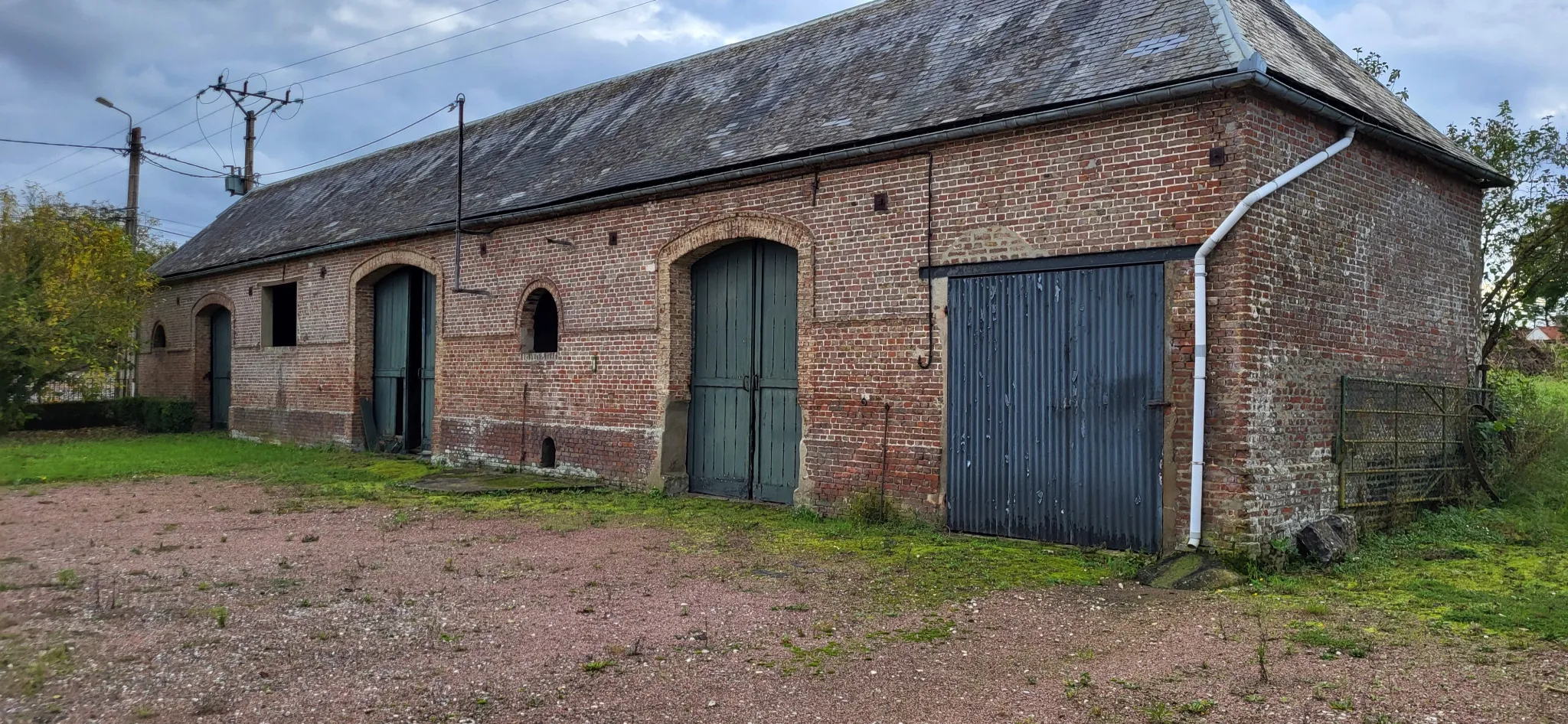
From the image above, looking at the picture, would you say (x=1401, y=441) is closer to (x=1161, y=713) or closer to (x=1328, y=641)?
(x=1328, y=641)

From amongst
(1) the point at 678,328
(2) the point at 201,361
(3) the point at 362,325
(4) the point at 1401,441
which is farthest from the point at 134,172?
(4) the point at 1401,441

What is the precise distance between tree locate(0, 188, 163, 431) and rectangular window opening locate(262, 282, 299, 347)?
8.85 ft

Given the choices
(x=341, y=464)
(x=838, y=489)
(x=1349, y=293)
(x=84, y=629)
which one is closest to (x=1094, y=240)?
(x=1349, y=293)

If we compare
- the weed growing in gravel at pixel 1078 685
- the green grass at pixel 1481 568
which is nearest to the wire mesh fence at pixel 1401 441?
the green grass at pixel 1481 568

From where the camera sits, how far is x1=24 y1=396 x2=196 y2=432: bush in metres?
20.9

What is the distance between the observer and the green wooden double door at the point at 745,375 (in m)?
10.8

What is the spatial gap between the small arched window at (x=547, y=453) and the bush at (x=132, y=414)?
40.4 ft

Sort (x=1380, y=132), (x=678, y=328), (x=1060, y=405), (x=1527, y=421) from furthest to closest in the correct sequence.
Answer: (x=678, y=328) < (x=1527, y=421) < (x=1380, y=132) < (x=1060, y=405)

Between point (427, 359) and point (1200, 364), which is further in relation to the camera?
point (427, 359)

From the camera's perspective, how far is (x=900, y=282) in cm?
930

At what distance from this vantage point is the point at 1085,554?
782 cm

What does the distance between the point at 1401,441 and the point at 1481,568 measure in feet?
6.07

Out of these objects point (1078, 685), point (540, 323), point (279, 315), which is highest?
point (279, 315)

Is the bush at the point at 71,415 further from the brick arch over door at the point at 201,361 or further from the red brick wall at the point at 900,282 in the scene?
the red brick wall at the point at 900,282
